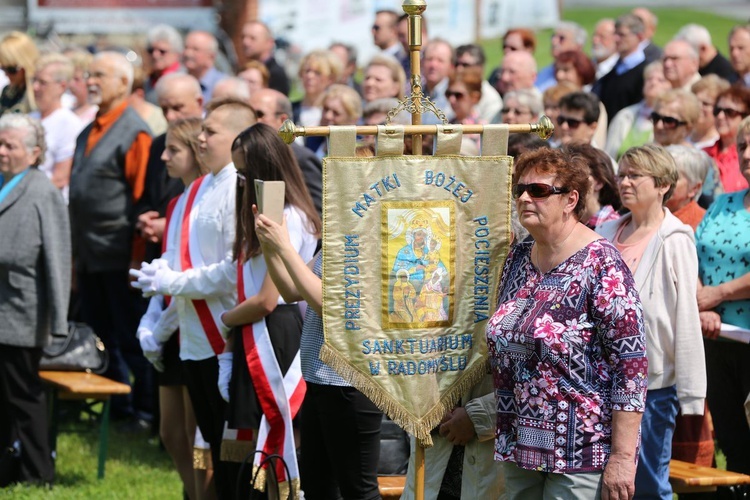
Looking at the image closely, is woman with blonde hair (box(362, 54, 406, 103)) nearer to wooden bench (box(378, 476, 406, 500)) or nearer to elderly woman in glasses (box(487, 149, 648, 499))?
wooden bench (box(378, 476, 406, 500))

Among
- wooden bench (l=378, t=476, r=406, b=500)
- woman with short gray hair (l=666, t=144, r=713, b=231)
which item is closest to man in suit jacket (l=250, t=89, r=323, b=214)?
woman with short gray hair (l=666, t=144, r=713, b=231)

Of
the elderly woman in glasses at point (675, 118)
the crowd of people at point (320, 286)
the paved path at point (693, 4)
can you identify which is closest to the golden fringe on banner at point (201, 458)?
the crowd of people at point (320, 286)

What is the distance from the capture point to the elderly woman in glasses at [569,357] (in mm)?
4422

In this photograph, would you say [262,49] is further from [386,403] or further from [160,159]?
[386,403]

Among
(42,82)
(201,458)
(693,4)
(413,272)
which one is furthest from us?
(693,4)

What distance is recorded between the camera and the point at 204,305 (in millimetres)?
6375

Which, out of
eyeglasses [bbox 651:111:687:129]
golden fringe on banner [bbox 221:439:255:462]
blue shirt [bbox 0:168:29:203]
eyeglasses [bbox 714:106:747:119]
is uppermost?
eyeglasses [bbox 714:106:747:119]

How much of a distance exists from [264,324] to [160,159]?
3.05 meters

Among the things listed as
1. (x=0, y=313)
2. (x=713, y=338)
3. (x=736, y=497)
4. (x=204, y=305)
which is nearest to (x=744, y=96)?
(x=713, y=338)

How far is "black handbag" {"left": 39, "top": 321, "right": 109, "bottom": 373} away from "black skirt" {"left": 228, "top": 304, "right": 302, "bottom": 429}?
2.63m

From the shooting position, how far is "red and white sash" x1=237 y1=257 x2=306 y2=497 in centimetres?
591

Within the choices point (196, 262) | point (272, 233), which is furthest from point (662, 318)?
point (196, 262)

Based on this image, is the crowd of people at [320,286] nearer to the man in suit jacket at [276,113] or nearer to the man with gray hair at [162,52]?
the man in suit jacket at [276,113]

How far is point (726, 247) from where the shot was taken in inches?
249
